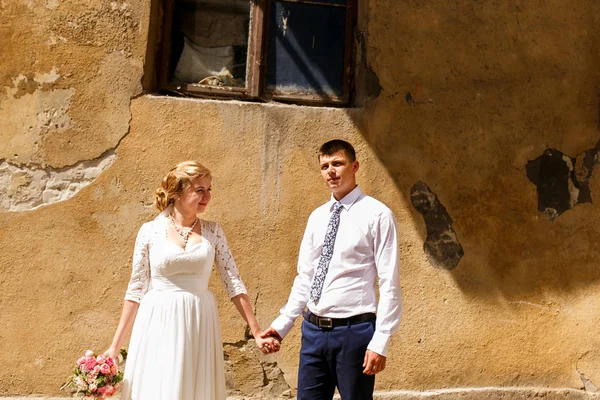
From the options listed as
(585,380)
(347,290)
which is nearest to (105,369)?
(347,290)

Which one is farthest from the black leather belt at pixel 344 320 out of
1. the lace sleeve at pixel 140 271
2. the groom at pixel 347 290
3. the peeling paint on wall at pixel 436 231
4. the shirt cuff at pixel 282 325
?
the peeling paint on wall at pixel 436 231

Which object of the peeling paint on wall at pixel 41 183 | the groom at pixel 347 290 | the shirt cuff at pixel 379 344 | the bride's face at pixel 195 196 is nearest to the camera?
the shirt cuff at pixel 379 344

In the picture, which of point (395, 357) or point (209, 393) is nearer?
point (209, 393)

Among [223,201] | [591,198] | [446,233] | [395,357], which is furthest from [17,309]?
[591,198]

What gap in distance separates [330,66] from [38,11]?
6.46 ft

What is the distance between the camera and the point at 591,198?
4.92 m

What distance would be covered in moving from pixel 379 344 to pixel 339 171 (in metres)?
0.83

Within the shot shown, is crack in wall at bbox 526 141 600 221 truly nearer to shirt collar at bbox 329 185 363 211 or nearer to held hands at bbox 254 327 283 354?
shirt collar at bbox 329 185 363 211

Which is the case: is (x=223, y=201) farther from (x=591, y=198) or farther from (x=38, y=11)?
(x=591, y=198)

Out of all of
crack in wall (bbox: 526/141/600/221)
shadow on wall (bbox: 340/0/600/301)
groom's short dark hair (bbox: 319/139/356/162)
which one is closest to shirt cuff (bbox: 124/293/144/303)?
groom's short dark hair (bbox: 319/139/356/162)

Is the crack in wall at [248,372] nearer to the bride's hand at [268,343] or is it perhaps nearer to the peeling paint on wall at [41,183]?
the bride's hand at [268,343]

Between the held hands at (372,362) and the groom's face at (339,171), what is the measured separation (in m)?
0.78

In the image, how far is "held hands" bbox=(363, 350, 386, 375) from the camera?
3.05 metres

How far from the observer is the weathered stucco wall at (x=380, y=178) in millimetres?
4477
